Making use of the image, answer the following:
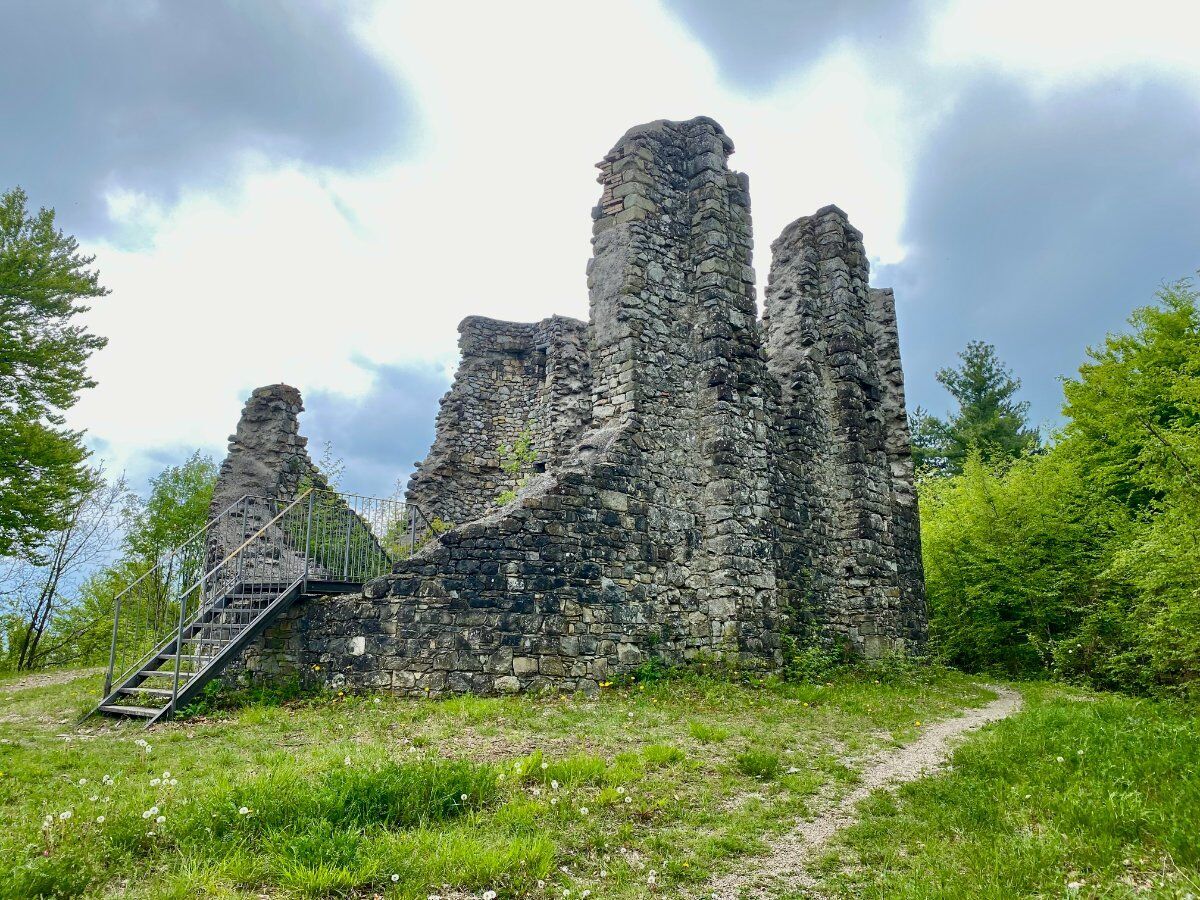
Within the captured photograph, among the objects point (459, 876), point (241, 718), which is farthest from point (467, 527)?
point (459, 876)

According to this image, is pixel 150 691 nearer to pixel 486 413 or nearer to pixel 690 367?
pixel 690 367

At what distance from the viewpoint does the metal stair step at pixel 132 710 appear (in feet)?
30.6

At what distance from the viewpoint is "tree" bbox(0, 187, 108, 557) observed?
17750 millimetres

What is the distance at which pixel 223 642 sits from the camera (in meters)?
10.5

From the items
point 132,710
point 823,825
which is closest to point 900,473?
point 823,825

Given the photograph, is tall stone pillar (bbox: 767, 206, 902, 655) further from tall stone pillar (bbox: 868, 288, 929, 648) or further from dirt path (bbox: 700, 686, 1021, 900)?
dirt path (bbox: 700, 686, 1021, 900)

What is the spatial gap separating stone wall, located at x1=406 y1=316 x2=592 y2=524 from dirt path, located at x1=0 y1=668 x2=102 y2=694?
307 inches

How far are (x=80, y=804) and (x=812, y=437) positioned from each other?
12324mm

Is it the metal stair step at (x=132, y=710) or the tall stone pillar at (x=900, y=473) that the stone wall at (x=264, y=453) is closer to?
the metal stair step at (x=132, y=710)

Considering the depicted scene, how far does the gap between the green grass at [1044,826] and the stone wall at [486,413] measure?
1244 centimetres

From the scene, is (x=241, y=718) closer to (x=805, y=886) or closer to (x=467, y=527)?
(x=467, y=527)

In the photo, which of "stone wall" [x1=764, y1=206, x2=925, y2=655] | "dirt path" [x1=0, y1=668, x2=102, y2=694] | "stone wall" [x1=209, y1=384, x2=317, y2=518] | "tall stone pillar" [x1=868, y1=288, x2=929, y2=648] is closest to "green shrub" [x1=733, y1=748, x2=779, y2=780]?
"stone wall" [x1=764, y1=206, x2=925, y2=655]

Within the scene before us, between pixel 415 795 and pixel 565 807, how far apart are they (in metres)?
1.02

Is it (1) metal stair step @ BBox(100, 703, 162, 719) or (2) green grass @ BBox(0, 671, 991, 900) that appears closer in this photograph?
(2) green grass @ BBox(0, 671, 991, 900)
